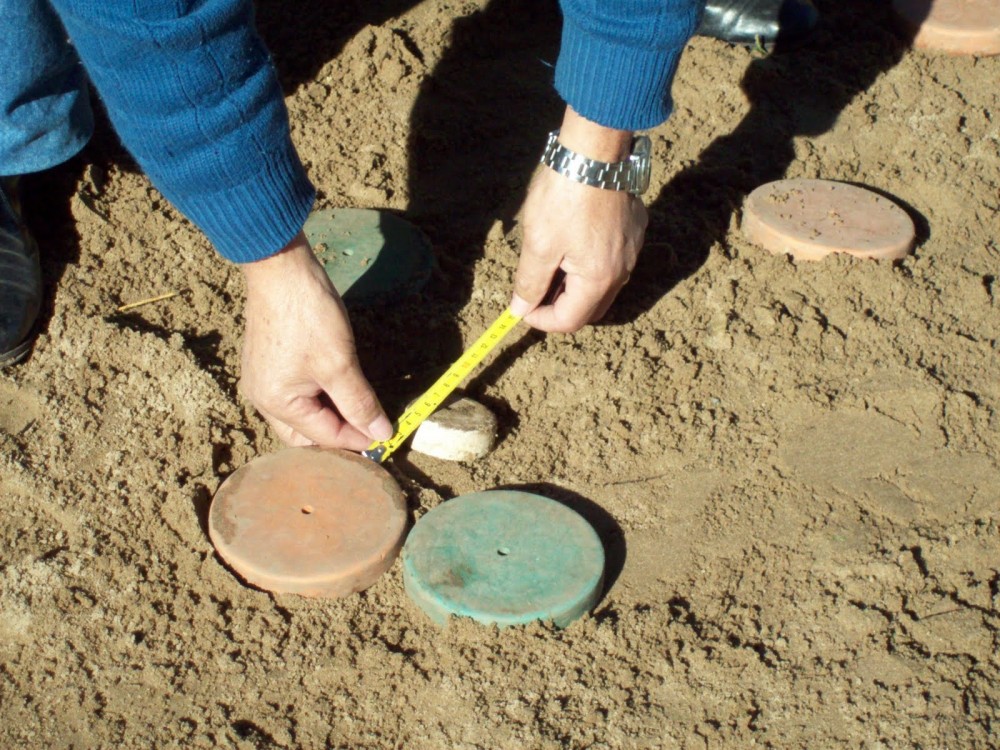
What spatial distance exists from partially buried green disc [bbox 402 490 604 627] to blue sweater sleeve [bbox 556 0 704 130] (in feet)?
2.77

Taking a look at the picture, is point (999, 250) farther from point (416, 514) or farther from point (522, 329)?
point (416, 514)

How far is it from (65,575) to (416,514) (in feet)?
2.46

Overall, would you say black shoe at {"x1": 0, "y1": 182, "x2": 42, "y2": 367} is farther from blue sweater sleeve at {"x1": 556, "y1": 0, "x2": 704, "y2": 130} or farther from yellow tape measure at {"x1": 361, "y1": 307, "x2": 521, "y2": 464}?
A: blue sweater sleeve at {"x1": 556, "y1": 0, "x2": 704, "y2": 130}

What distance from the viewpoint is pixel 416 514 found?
248 centimetres

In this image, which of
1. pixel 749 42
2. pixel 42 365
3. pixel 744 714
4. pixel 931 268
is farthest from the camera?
pixel 749 42

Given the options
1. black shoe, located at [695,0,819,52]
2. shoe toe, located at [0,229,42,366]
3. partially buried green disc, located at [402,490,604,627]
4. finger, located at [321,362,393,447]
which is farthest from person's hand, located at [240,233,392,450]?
black shoe, located at [695,0,819,52]

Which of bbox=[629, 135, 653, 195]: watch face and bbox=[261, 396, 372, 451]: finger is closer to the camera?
bbox=[261, 396, 372, 451]: finger

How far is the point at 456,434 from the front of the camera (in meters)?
2.56

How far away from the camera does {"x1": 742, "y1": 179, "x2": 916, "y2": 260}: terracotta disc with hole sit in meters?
3.10

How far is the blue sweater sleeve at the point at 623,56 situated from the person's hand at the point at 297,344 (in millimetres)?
663

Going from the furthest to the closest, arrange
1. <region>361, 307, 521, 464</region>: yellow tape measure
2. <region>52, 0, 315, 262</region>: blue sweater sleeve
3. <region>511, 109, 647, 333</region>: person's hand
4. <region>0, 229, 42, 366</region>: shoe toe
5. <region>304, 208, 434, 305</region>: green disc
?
<region>304, 208, 434, 305</region>: green disc → <region>0, 229, 42, 366</region>: shoe toe → <region>361, 307, 521, 464</region>: yellow tape measure → <region>511, 109, 647, 333</region>: person's hand → <region>52, 0, 315, 262</region>: blue sweater sleeve

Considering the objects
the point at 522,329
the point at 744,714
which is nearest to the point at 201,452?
the point at 522,329

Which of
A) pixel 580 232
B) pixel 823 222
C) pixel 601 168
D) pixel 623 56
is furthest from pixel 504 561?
pixel 823 222

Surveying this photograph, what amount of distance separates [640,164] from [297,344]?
87 cm
